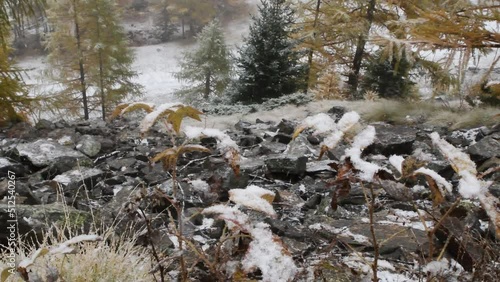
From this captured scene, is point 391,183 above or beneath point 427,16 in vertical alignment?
beneath

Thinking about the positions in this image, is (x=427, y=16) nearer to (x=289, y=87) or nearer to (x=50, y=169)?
(x=50, y=169)

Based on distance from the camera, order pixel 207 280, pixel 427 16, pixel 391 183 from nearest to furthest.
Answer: pixel 391 183 → pixel 207 280 → pixel 427 16

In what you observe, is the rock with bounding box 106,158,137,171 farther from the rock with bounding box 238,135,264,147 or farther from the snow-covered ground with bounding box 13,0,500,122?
the snow-covered ground with bounding box 13,0,500,122

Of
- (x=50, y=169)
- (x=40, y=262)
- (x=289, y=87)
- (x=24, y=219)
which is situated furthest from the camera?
(x=289, y=87)

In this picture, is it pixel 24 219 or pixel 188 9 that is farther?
pixel 188 9

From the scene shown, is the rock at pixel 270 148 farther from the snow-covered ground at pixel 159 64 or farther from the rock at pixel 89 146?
the snow-covered ground at pixel 159 64

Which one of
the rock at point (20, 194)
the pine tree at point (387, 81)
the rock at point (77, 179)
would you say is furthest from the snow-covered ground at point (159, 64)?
the rock at point (20, 194)

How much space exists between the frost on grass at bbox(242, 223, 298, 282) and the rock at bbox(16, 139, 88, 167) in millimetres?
3908

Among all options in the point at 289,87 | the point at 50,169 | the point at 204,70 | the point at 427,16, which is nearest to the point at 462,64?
the point at 427,16

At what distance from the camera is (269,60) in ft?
42.6

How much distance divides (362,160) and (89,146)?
475cm

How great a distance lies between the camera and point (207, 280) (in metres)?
1.69

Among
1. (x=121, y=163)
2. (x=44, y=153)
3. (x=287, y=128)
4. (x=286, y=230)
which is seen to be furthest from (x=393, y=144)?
(x=44, y=153)

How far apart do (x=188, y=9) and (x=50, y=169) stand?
3505cm
